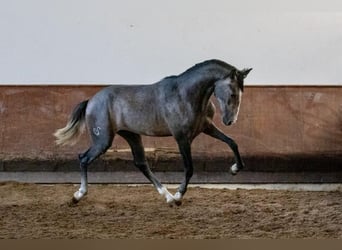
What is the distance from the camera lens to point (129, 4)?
5.65 feet

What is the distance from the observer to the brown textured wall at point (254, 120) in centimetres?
168

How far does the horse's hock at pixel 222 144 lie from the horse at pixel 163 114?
6 centimetres

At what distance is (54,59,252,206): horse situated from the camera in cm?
145

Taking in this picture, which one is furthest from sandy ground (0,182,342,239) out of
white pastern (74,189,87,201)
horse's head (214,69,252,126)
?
horse's head (214,69,252,126)

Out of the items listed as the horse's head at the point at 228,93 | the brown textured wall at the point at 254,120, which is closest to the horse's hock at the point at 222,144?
the brown textured wall at the point at 254,120

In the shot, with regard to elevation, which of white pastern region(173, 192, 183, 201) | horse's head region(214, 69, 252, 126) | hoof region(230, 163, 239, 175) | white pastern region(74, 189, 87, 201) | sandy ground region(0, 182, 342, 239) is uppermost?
horse's head region(214, 69, 252, 126)

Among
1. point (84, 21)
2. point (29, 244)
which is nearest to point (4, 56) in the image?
point (84, 21)

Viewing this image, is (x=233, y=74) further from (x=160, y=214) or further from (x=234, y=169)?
(x=160, y=214)

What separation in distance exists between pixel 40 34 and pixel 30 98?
186 mm

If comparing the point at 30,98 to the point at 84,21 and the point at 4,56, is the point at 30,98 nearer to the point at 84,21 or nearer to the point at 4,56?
the point at 4,56

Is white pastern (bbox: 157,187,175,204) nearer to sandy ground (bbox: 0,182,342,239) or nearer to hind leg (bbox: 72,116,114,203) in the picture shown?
sandy ground (bbox: 0,182,342,239)

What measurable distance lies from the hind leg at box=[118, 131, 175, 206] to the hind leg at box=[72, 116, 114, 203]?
0.04 m

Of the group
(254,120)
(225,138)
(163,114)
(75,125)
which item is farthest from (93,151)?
(254,120)

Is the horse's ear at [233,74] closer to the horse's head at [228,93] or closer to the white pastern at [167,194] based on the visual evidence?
the horse's head at [228,93]
